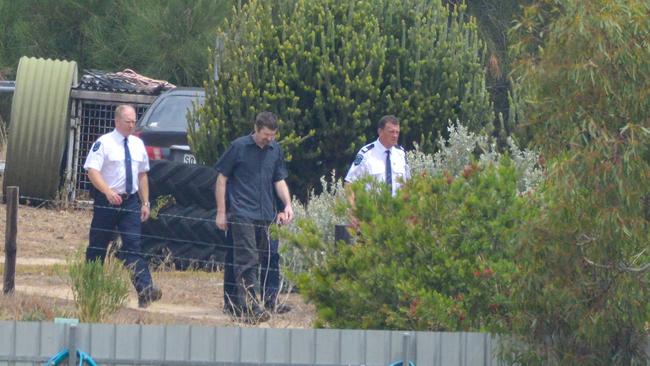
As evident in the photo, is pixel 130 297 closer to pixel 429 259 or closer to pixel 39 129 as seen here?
pixel 429 259

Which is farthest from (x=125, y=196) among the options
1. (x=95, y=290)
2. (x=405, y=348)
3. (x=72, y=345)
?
(x=405, y=348)

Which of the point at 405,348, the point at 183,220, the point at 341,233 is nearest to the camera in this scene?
the point at 405,348

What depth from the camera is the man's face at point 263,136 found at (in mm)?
10156

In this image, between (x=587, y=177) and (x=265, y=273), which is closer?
(x=587, y=177)

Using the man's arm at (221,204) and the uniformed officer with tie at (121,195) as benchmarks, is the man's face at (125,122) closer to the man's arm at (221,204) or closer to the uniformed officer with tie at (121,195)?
the uniformed officer with tie at (121,195)

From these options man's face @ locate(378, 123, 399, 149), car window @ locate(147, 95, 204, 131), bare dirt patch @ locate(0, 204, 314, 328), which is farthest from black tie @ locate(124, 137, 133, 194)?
car window @ locate(147, 95, 204, 131)

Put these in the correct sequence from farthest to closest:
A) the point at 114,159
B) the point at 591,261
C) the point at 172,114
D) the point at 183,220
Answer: the point at 172,114 → the point at 183,220 → the point at 114,159 → the point at 591,261

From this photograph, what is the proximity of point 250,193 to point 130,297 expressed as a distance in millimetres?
1295

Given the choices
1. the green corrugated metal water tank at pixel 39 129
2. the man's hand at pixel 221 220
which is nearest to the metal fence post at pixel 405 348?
the man's hand at pixel 221 220

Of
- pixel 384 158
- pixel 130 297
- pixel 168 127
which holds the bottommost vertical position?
pixel 130 297

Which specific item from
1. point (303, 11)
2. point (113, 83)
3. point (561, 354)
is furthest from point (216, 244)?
point (113, 83)

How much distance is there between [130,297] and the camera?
10672mm

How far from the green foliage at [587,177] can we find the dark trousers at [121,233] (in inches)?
159

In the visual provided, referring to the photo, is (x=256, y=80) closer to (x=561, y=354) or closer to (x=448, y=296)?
(x=448, y=296)
